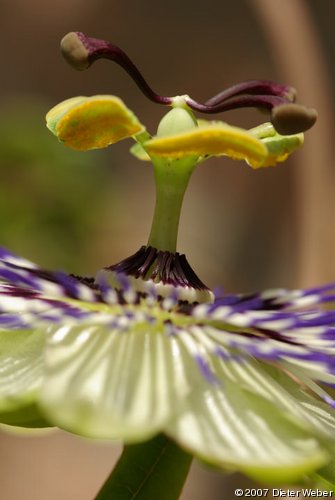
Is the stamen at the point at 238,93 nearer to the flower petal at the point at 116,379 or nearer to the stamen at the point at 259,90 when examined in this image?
the stamen at the point at 259,90

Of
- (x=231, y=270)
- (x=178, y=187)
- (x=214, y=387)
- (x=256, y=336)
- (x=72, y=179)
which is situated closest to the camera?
(x=214, y=387)

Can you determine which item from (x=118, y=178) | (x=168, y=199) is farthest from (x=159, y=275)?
(x=118, y=178)

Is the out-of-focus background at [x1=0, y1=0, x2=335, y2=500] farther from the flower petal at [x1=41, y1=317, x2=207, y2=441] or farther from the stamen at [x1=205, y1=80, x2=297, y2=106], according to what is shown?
the flower petal at [x1=41, y1=317, x2=207, y2=441]

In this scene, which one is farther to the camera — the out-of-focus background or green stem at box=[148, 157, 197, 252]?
the out-of-focus background

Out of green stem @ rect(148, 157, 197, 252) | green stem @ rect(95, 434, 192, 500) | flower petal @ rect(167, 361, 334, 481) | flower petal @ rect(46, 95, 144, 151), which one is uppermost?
flower petal @ rect(46, 95, 144, 151)

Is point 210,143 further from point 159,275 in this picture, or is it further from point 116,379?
point 116,379

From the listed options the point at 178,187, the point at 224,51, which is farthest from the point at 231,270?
the point at 178,187

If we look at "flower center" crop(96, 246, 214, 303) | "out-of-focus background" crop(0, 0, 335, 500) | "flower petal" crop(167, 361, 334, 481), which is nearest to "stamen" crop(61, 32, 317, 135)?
"flower center" crop(96, 246, 214, 303)

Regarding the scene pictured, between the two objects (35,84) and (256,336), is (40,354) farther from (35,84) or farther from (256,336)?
(35,84)
